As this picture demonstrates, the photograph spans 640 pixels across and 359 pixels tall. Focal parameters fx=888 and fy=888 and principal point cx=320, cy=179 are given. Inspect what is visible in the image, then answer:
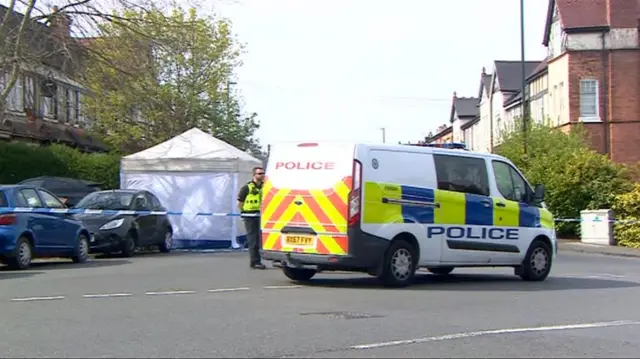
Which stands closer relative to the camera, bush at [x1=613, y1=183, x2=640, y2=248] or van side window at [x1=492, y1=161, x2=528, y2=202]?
van side window at [x1=492, y1=161, x2=528, y2=202]

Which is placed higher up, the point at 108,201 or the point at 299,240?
the point at 108,201

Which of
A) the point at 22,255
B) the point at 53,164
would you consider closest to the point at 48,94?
the point at 53,164

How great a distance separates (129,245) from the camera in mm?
20562

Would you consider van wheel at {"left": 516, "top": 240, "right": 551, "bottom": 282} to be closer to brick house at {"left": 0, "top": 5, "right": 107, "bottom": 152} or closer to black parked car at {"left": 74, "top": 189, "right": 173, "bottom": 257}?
black parked car at {"left": 74, "top": 189, "right": 173, "bottom": 257}

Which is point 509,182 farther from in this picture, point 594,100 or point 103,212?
point 594,100

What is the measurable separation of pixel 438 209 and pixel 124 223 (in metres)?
9.15

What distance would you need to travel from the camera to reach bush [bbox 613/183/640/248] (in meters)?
29.0

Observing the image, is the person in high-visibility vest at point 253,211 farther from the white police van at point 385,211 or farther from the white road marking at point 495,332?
the white road marking at point 495,332

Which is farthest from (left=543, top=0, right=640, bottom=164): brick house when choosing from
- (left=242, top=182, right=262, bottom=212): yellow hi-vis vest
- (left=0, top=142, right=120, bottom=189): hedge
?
(left=242, top=182, right=262, bottom=212): yellow hi-vis vest

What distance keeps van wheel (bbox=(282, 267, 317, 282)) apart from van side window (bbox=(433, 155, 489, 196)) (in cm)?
252

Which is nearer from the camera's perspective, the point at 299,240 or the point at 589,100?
the point at 299,240

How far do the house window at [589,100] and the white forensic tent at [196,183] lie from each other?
22583mm

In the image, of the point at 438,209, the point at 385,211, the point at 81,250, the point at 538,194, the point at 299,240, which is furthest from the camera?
the point at 81,250

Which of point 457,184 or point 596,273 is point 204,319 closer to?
point 457,184
